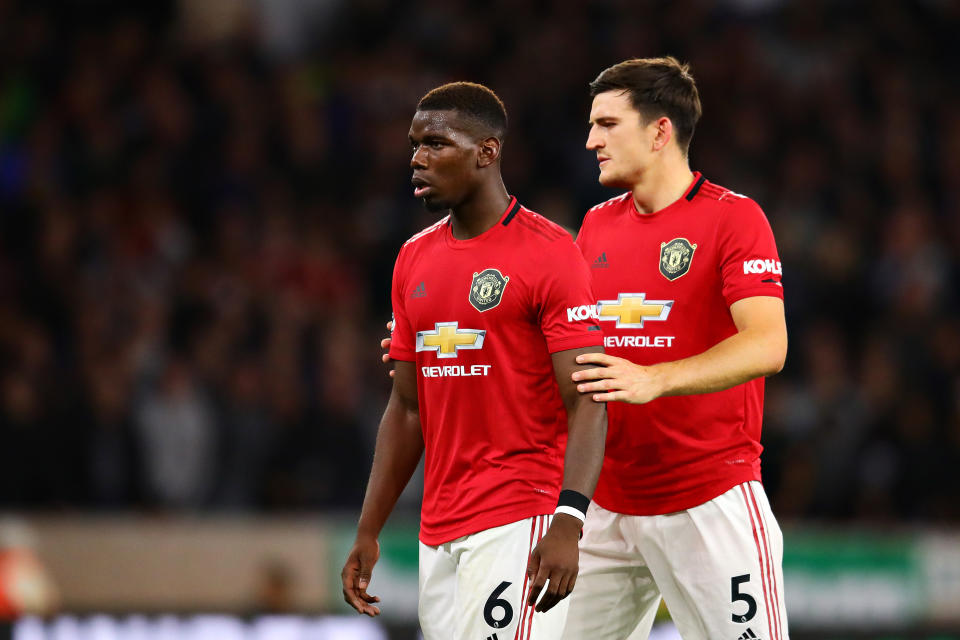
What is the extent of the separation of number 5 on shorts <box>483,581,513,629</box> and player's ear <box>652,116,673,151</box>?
1.68 meters

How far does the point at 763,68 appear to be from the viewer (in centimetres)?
1380

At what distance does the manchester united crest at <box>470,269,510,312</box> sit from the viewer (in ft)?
14.4

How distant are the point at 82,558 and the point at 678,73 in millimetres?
6406

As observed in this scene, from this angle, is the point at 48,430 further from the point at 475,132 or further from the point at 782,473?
the point at 475,132

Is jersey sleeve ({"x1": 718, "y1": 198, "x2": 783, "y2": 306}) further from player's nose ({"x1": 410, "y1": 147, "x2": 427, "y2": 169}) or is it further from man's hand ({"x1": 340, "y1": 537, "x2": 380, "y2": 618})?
man's hand ({"x1": 340, "y1": 537, "x2": 380, "y2": 618})

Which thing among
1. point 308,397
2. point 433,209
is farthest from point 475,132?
point 308,397

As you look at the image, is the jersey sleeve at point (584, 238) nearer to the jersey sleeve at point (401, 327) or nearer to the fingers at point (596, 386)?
the jersey sleeve at point (401, 327)

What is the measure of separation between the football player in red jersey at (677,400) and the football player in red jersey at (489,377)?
21.2 inches

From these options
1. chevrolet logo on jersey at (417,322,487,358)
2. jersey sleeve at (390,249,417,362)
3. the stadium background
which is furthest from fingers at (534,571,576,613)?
the stadium background

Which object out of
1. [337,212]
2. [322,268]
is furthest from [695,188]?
[337,212]

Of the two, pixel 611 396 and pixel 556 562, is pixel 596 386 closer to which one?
pixel 611 396

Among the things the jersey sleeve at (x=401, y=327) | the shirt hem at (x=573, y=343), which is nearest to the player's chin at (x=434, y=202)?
the jersey sleeve at (x=401, y=327)

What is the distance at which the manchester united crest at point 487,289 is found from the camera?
439 cm

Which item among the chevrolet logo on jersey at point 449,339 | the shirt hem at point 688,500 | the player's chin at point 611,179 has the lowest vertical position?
the shirt hem at point 688,500
